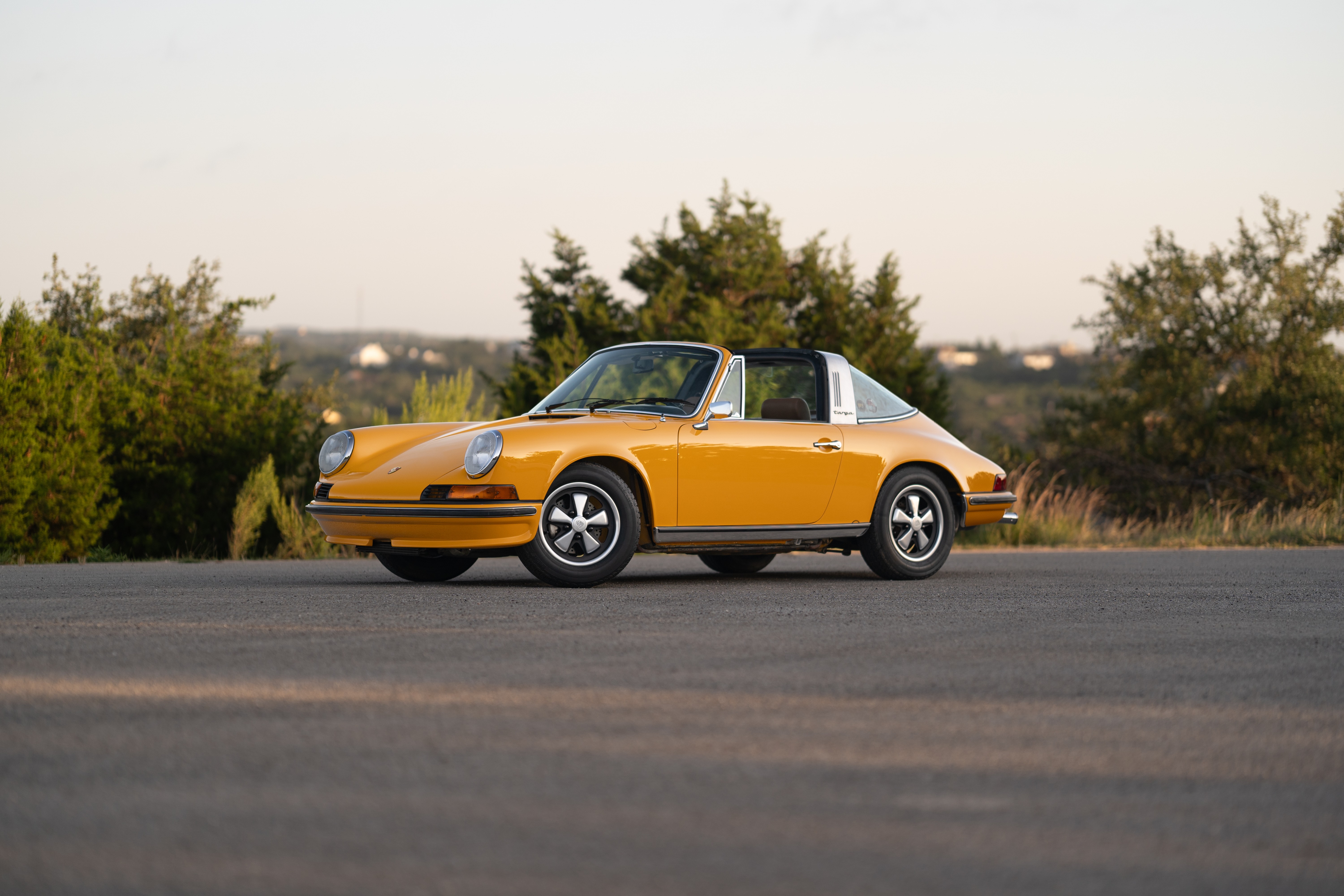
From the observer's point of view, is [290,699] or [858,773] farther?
[290,699]

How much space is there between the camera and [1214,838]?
354cm

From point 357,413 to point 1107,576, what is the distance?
41.6m

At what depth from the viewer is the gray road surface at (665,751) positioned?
331 cm

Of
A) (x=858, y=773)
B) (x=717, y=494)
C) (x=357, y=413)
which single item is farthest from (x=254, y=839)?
(x=357, y=413)

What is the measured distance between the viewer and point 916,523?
429 inches

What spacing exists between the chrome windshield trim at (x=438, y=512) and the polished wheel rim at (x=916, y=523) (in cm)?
297

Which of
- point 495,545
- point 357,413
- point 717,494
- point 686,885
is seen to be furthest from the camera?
point 357,413

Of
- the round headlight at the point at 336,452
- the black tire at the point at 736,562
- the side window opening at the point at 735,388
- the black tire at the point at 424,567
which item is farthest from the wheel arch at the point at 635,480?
the black tire at the point at 736,562

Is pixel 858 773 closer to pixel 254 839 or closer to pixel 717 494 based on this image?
pixel 254 839

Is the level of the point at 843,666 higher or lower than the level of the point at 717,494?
lower

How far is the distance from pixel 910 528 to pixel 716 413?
75.1 inches

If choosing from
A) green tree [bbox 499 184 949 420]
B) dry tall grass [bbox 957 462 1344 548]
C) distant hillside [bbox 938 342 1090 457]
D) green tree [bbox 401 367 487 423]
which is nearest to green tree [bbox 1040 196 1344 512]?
green tree [bbox 499 184 949 420]

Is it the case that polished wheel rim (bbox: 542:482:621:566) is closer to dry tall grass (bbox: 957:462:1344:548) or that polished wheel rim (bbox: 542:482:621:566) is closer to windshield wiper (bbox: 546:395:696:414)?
windshield wiper (bbox: 546:395:696:414)

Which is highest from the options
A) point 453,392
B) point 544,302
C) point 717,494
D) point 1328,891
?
point 544,302
